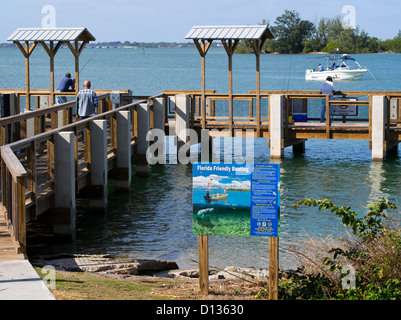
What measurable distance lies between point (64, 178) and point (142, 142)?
8.00m

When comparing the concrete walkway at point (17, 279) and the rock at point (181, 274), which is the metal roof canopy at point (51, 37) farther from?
the concrete walkway at point (17, 279)

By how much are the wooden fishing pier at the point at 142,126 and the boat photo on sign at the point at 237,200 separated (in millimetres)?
4847

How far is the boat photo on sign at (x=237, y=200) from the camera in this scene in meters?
Result: 8.98

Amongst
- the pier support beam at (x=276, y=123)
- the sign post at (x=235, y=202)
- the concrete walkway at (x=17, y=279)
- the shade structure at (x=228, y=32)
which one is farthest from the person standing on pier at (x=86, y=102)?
the sign post at (x=235, y=202)

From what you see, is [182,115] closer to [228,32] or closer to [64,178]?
[228,32]

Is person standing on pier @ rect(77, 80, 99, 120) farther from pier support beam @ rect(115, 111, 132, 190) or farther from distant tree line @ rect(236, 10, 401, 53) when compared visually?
distant tree line @ rect(236, 10, 401, 53)

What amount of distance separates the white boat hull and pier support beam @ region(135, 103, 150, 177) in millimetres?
75202

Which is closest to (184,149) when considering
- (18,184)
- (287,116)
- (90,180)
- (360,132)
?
(287,116)

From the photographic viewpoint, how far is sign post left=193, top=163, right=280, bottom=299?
8.98 metres

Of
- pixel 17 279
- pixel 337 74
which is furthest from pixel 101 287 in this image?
pixel 337 74

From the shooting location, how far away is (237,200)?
29.7ft

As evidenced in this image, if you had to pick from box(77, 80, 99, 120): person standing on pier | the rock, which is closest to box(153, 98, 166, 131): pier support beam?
box(77, 80, 99, 120): person standing on pier
